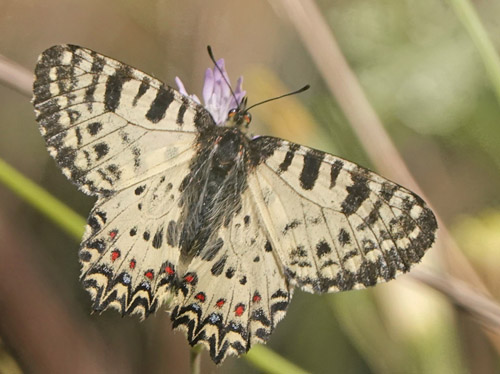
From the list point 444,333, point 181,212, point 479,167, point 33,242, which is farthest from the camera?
point 479,167

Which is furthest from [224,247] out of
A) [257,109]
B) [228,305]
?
[257,109]

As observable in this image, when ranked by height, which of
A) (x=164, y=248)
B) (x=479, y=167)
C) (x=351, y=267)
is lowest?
(x=479, y=167)

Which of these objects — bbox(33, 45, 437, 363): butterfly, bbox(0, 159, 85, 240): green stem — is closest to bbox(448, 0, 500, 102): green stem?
bbox(33, 45, 437, 363): butterfly

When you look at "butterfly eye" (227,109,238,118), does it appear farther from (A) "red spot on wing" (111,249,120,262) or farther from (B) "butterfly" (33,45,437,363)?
(A) "red spot on wing" (111,249,120,262)

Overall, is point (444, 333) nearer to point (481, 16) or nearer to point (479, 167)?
point (479, 167)

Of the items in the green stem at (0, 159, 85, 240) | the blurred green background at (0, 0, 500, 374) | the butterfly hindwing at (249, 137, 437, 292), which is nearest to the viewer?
the butterfly hindwing at (249, 137, 437, 292)

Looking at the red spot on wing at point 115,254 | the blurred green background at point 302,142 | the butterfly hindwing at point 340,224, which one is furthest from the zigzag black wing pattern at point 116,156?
the blurred green background at point 302,142
